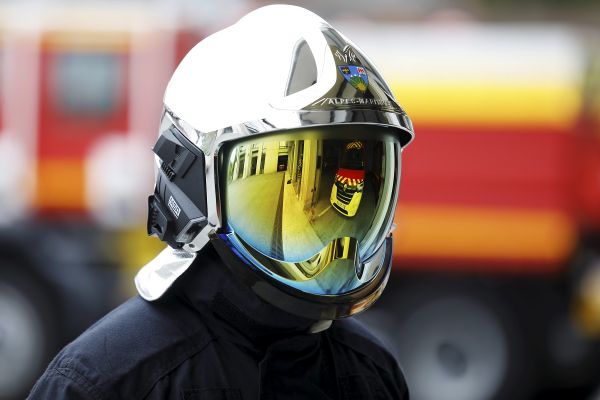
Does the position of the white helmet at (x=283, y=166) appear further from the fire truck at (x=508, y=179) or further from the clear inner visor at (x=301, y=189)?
the fire truck at (x=508, y=179)

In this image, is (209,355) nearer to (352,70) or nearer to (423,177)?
(352,70)

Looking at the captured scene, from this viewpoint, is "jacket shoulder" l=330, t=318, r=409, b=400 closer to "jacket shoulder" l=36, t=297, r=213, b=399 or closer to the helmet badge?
"jacket shoulder" l=36, t=297, r=213, b=399

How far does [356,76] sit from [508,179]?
4330 millimetres

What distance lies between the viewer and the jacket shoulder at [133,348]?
1.74m

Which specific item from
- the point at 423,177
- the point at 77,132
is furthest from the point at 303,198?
the point at 77,132

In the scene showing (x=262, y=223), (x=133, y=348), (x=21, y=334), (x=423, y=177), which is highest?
(x=262, y=223)

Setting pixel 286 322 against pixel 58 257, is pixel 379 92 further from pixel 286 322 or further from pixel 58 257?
pixel 58 257

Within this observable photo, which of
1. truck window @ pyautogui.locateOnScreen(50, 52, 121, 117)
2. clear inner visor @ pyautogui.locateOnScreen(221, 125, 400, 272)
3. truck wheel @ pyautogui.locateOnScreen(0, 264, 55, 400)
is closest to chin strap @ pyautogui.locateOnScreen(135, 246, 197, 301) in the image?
clear inner visor @ pyautogui.locateOnScreen(221, 125, 400, 272)

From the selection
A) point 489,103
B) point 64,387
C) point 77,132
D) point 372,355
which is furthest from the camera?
point 77,132

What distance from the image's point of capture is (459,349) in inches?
258

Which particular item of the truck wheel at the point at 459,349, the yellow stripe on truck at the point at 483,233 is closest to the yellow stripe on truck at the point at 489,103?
the yellow stripe on truck at the point at 483,233

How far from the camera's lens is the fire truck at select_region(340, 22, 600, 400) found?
6.10 m

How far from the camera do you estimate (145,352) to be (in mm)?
1785

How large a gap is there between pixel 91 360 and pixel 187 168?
353 millimetres
